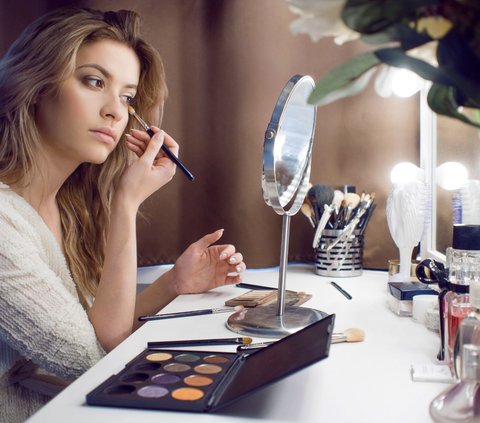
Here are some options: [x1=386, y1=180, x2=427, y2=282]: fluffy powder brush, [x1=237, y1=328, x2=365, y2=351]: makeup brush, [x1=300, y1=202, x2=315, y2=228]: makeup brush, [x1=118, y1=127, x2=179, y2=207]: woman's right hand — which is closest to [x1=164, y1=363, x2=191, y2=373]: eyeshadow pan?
[x1=237, y1=328, x2=365, y2=351]: makeup brush

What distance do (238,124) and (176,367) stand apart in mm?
861

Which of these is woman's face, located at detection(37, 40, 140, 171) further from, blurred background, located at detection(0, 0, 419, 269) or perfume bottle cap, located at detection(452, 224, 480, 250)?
perfume bottle cap, located at detection(452, 224, 480, 250)

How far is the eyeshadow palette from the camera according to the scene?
1.52 ft

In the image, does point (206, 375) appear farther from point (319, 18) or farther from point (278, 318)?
point (319, 18)

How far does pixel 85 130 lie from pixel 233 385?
0.71m

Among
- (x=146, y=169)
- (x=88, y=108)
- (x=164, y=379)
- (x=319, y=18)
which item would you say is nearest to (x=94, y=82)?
(x=88, y=108)

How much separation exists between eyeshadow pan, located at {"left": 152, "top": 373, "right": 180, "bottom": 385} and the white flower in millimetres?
359

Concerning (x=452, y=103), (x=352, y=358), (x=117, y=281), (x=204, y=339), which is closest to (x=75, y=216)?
(x=117, y=281)

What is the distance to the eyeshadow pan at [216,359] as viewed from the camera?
59 centimetres

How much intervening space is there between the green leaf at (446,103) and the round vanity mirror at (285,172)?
33cm

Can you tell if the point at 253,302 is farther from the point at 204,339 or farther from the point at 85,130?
the point at 85,130

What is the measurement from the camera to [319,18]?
0.34 m

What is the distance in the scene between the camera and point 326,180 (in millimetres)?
1323

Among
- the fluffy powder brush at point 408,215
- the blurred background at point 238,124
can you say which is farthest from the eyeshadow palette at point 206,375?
the blurred background at point 238,124
